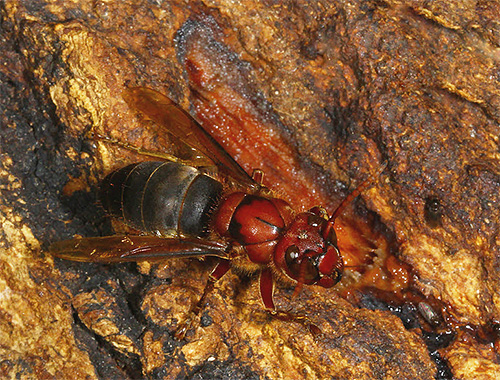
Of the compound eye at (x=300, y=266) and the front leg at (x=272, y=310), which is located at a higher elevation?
the compound eye at (x=300, y=266)

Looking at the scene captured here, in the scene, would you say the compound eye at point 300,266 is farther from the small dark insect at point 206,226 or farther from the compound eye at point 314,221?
the compound eye at point 314,221

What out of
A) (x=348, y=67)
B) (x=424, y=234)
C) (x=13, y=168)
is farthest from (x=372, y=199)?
(x=13, y=168)

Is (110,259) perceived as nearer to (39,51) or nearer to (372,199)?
(39,51)

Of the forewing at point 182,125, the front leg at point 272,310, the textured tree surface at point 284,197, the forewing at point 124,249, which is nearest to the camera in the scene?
the forewing at point 124,249

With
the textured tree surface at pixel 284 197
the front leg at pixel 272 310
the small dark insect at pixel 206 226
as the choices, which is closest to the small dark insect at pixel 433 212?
the textured tree surface at pixel 284 197

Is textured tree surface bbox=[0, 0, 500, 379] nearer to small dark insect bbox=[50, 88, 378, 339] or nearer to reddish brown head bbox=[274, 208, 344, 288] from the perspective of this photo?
small dark insect bbox=[50, 88, 378, 339]

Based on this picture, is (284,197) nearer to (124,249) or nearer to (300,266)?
(300,266)
